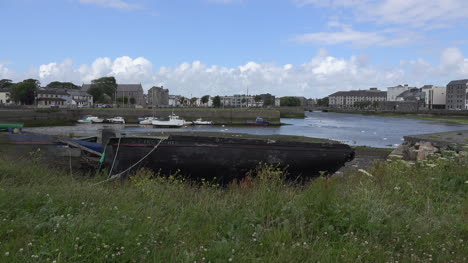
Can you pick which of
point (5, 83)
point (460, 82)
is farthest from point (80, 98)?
point (460, 82)

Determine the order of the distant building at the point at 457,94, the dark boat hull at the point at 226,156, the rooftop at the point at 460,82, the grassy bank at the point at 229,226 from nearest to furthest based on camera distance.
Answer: the grassy bank at the point at 229,226
the dark boat hull at the point at 226,156
the distant building at the point at 457,94
the rooftop at the point at 460,82

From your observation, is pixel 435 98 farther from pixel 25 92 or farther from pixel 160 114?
pixel 25 92

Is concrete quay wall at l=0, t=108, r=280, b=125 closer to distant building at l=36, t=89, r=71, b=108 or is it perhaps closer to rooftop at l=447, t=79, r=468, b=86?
distant building at l=36, t=89, r=71, b=108

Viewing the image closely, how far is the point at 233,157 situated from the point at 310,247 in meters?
6.34

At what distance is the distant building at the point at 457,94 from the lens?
5758 inches

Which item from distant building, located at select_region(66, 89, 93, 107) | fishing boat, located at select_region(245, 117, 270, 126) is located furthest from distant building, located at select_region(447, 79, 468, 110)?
distant building, located at select_region(66, 89, 93, 107)

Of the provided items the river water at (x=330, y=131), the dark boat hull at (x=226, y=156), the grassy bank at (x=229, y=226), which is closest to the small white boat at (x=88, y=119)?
the river water at (x=330, y=131)

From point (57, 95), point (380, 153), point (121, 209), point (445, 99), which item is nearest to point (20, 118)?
point (57, 95)

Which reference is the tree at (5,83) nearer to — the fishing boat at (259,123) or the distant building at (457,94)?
the fishing boat at (259,123)

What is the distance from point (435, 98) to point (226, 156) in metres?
185

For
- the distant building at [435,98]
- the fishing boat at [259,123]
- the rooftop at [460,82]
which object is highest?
the rooftop at [460,82]

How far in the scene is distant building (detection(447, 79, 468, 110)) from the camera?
480 ft

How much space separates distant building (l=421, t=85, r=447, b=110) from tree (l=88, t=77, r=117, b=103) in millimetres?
142849

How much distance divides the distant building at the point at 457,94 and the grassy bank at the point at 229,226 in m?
167
